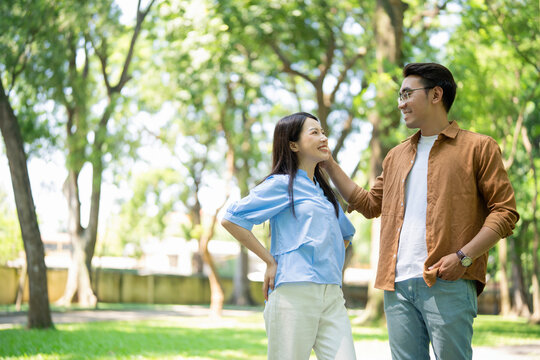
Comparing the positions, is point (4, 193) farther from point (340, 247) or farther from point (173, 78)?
point (340, 247)

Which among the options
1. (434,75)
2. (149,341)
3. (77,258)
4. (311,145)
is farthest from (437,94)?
(77,258)

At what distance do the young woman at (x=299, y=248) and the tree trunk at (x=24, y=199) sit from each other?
946 cm

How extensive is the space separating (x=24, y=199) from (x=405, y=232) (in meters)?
9.96

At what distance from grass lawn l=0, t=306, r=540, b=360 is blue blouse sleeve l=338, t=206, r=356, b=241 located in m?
5.90

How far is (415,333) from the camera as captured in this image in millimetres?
3400

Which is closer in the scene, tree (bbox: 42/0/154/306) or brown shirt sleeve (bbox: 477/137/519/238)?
brown shirt sleeve (bbox: 477/137/519/238)

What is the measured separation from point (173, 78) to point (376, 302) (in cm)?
846

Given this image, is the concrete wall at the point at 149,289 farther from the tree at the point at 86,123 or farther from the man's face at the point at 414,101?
the man's face at the point at 414,101

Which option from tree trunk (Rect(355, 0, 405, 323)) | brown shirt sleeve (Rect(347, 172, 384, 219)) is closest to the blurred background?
tree trunk (Rect(355, 0, 405, 323))

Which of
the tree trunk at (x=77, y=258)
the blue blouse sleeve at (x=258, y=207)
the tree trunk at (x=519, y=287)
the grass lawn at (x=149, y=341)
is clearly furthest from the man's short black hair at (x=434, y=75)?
the tree trunk at (x=519, y=287)

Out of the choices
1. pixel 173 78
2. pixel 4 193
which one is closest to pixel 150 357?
pixel 173 78

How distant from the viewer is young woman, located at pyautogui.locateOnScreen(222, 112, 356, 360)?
10.9 ft

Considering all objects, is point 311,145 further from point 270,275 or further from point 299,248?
point 270,275

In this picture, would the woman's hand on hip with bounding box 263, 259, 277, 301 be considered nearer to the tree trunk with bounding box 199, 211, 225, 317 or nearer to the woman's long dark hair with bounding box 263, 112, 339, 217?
the woman's long dark hair with bounding box 263, 112, 339, 217
